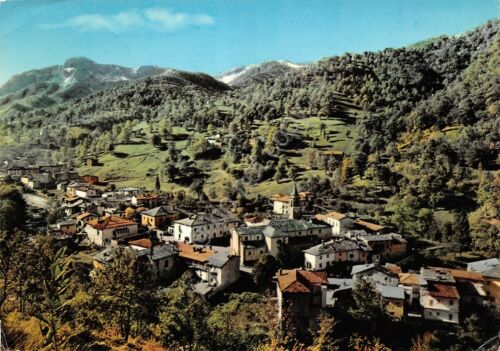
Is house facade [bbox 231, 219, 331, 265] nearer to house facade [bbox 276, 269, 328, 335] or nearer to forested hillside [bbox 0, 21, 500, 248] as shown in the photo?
house facade [bbox 276, 269, 328, 335]

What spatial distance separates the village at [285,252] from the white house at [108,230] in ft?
0.16

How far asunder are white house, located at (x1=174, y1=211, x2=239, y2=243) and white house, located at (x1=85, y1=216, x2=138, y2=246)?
2.45 m

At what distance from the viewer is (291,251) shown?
19.8 metres

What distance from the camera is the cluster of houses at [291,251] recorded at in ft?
48.3

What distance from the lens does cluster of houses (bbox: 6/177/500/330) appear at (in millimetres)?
14727

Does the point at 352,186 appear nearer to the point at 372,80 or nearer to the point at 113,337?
the point at 113,337

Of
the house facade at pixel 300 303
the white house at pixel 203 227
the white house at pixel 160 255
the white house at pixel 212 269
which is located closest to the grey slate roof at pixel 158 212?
the white house at pixel 203 227

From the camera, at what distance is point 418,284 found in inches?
623

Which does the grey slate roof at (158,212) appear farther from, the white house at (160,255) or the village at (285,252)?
the white house at (160,255)

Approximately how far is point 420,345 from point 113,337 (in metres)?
9.58

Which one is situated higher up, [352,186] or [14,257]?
[14,257]

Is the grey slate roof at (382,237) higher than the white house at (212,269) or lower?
higher

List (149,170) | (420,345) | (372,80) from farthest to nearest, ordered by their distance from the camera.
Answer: (372,80), (149,170), (420,345)

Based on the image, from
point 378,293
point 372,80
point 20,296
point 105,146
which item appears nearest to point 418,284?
point 378,293
